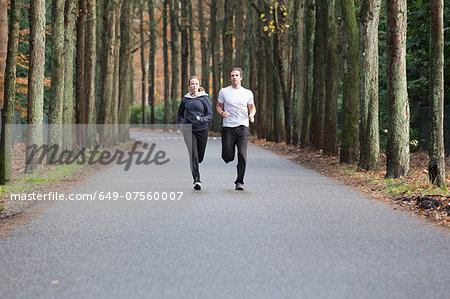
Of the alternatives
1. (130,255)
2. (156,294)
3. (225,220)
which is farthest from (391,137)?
(156,294)

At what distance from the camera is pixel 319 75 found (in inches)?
1009

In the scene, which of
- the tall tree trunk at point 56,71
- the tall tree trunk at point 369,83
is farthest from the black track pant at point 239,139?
the tall tree trunk at point 56,71

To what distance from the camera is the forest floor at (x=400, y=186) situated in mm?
10891

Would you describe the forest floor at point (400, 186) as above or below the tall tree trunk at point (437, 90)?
below

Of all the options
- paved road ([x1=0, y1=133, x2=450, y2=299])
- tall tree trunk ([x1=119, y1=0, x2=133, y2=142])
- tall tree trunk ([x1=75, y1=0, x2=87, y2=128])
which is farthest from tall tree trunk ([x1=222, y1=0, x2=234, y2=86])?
paved road ([x1=0, y1=133, x2=450, y2=299])

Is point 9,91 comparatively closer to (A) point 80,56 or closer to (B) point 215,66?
(A) point 80,56

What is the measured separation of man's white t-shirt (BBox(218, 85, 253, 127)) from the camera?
43.6ft

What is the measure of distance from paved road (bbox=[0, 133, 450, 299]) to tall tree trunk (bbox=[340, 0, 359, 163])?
23.6 feet

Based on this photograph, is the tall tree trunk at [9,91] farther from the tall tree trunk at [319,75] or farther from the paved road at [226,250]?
the tall tree trunk at [319,75]

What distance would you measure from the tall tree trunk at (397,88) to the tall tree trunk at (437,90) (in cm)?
178

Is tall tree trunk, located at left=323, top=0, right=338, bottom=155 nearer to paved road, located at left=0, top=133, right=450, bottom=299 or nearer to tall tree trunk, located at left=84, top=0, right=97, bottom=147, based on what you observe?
tall tree trunk, located at left=84, top=0, right=97, bottom=147

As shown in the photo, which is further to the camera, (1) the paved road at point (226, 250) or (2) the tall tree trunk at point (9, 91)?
(2) the tall tree trunk at point (9, 91)

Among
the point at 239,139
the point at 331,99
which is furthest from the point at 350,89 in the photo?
the point at 239,139

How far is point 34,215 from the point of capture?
34.4 ft
